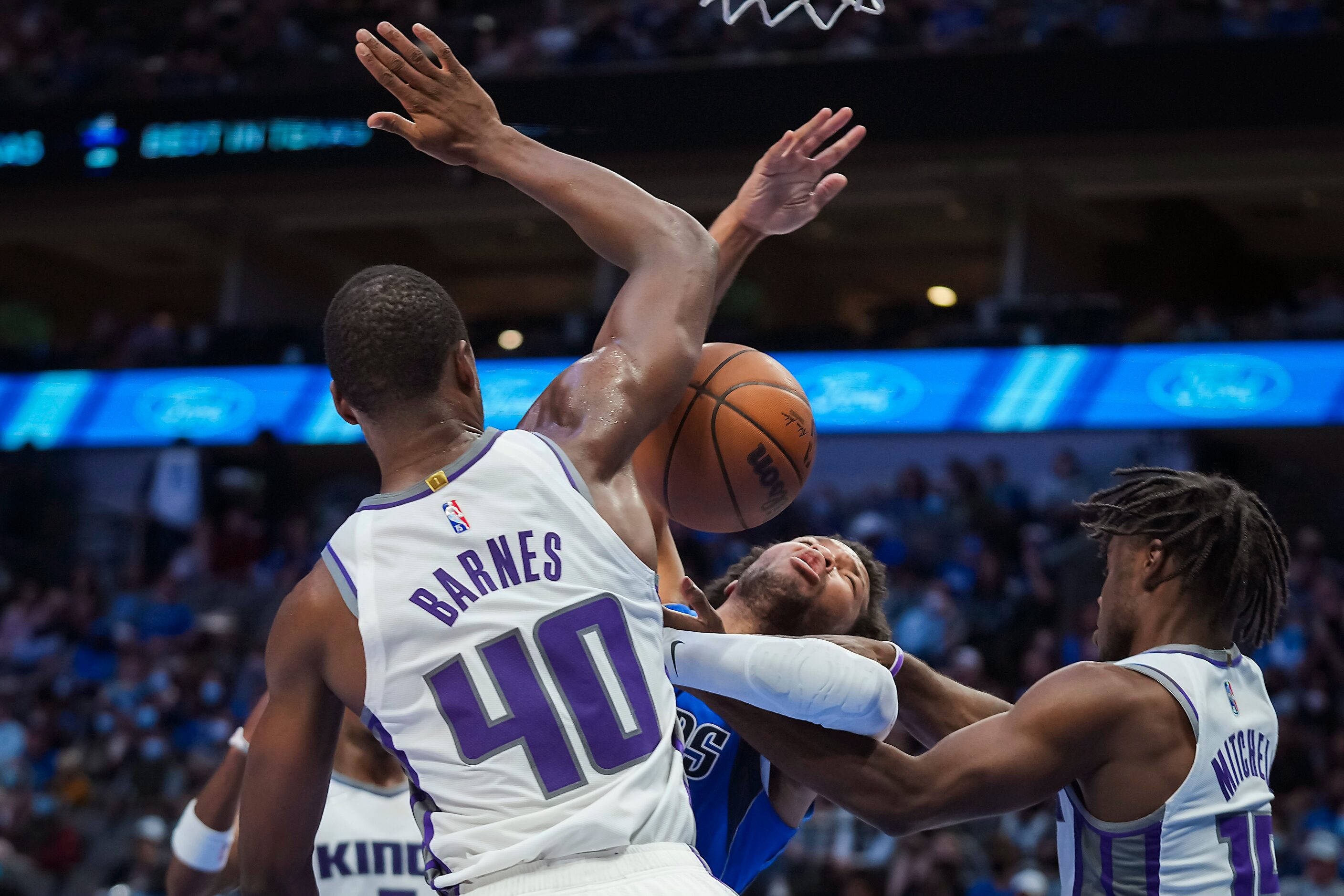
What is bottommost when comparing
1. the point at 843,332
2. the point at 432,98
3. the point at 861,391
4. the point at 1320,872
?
the point at 861,391

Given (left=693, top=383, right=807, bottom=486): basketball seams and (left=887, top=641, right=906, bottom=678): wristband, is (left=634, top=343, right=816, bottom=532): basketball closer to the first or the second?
(left=693, top=383, right=807, bottom=486): basketball seams

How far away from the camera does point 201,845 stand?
4.23m

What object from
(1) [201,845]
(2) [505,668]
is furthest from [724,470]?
(1) [201,845]

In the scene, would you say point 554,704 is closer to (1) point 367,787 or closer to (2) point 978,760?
(2) point 978,760

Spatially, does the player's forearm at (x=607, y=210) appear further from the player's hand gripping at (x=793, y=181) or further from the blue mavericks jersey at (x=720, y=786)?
the blue mavericks jersey at (x=720, y=786)

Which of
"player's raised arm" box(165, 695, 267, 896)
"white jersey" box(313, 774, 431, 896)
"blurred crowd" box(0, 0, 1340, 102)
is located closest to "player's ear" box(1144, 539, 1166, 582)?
"white jersey" box(313, 774, 431, 896)

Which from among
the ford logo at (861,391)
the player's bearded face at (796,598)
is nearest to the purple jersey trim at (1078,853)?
the player's bearded face at (796,598)

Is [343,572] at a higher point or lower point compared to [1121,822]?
higher

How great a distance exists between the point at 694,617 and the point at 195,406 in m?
16.1

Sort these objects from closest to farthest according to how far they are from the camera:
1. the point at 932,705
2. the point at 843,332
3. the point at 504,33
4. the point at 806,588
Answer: the point at 932,705, the point at 806,588, the point at 843,332, the point at 504,33

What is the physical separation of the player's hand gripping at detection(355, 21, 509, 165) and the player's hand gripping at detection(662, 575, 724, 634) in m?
0.99

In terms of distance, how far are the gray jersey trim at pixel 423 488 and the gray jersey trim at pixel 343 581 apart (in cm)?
10

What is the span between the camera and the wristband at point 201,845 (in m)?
4.24

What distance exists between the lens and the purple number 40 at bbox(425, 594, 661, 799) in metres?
2.36
